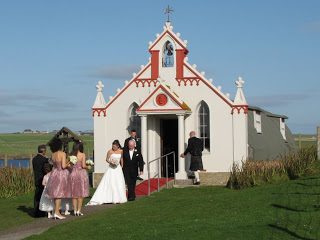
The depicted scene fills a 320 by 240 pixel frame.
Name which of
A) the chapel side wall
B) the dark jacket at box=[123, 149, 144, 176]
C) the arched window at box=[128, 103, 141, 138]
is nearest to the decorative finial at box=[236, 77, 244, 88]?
the chapel side wall

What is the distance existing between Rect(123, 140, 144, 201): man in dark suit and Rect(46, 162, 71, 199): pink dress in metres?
3.53

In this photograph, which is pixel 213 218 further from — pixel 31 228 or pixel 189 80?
pixel 189 80

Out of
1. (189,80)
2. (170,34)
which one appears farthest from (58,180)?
(170,34)

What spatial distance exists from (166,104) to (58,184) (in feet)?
28.8

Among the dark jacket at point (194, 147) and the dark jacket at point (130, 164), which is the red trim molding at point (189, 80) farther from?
the dark jacket at point (130, 164)

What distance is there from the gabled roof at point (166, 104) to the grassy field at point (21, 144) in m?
60.0

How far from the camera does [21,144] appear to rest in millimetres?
108062

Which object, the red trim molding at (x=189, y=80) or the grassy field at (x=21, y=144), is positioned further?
the grassy field at (x=21, y=144)

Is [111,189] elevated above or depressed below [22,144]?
below

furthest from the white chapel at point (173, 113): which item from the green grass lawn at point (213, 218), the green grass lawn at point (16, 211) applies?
the green grass lawn at point (213, 218)

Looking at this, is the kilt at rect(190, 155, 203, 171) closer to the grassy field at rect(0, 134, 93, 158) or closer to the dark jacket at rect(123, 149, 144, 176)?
the dark jacket at rect(123, 149, 144, 176)

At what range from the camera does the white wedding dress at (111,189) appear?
1709cm

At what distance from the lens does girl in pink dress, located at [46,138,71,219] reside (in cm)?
1418

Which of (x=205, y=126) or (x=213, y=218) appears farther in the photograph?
(x=205, y=126)
